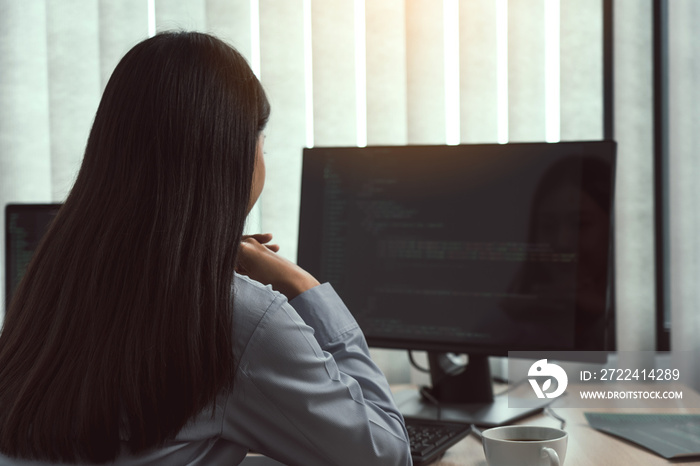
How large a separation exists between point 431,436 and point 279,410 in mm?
323

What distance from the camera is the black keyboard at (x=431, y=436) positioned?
0.83 m

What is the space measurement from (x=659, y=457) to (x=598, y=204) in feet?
1.24

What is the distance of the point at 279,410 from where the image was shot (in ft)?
2.10

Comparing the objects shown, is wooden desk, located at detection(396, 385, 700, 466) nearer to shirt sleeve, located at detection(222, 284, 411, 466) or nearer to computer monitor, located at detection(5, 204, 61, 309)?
shirt sleeve, located at detection(222, 284, 411, 466)

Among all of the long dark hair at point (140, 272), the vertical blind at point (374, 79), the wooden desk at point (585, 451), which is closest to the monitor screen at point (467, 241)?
the wooden desk at point (585, 451)

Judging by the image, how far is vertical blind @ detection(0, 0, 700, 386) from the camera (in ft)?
4.89

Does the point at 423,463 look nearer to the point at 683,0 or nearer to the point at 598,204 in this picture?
the point at 598,204

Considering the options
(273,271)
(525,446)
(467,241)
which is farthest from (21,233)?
(525,446)

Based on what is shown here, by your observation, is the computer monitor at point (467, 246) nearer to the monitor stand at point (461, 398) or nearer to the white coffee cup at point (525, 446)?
the monitor stand at point (461, 398)

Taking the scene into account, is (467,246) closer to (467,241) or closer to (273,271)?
(467,241)

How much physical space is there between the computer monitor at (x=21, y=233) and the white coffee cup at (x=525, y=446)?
0.93 m

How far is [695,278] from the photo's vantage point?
1.42 m

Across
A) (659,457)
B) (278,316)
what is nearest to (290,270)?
(278,316)

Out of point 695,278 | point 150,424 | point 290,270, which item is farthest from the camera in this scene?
point 695,278
